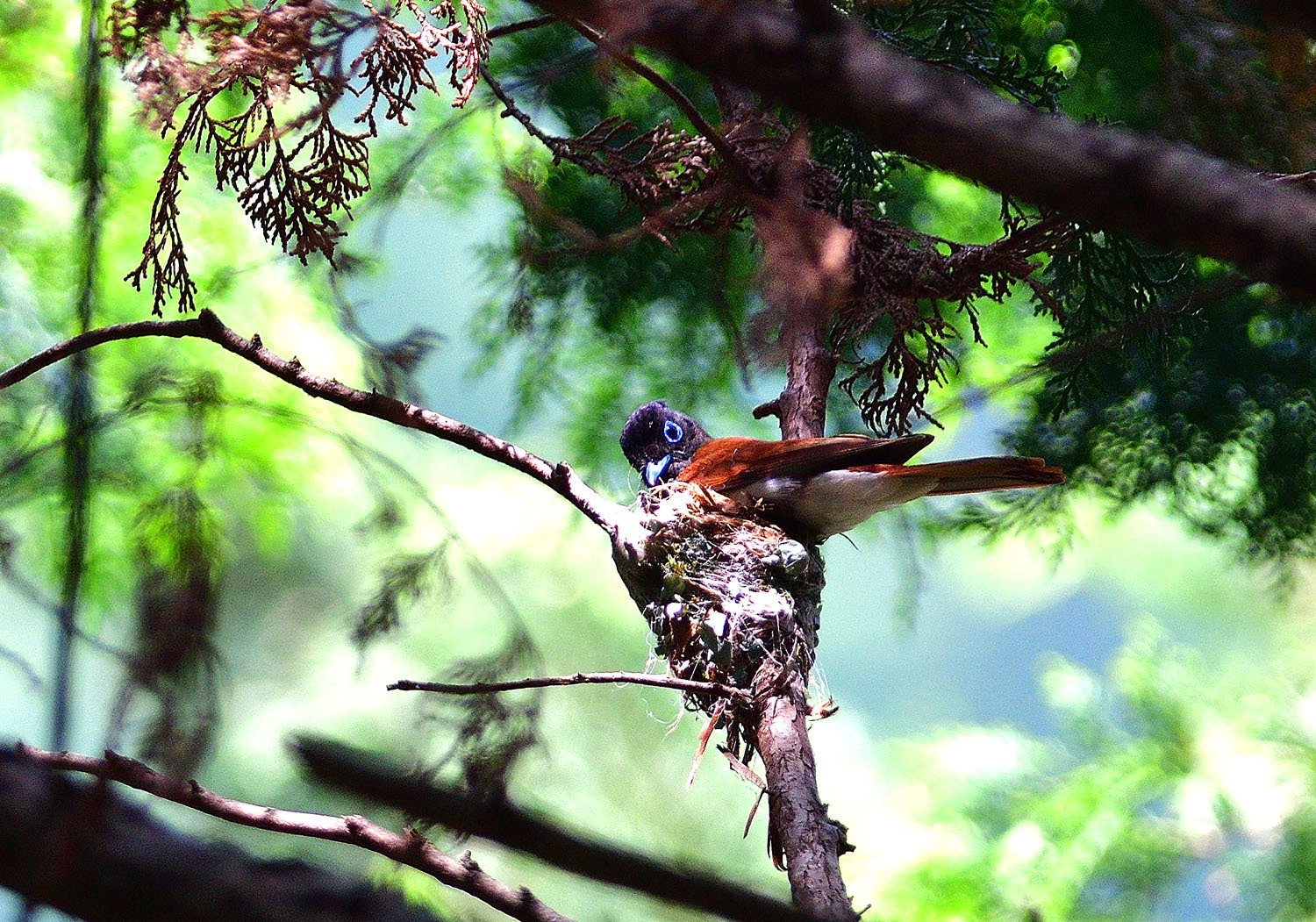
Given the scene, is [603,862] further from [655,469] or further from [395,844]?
[655,469]

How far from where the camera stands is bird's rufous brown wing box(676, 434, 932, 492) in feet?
9.35

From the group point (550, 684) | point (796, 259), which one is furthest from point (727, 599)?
point (796, 259)

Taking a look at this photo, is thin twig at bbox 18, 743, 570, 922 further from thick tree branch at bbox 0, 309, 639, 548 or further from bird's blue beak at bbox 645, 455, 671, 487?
bird's blue beak at bbox 645, 455, 671, 487

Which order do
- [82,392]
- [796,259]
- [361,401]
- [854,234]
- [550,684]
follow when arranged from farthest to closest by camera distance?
[854,234], [361,401], [550,684], [82,392], [796,259]

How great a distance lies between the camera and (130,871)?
46cm

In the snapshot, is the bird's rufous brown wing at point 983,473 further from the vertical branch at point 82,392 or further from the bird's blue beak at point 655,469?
the vertical branch at point 82,392

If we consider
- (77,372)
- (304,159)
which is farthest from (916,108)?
(304,159)

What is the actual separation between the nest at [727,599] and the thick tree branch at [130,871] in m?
1.82

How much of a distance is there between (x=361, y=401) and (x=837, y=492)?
1246mm

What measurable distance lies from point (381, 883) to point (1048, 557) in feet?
12.4

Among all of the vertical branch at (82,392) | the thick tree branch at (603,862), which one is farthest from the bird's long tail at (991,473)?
the thick tree branch at (603,862)

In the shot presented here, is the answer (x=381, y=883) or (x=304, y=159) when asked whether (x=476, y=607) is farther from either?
(x=381, y=883)

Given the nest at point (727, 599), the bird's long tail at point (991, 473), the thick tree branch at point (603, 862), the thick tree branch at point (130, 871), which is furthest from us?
the bird's long tail at point (991, 473)

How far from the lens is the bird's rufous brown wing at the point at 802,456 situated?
2.85 meters
